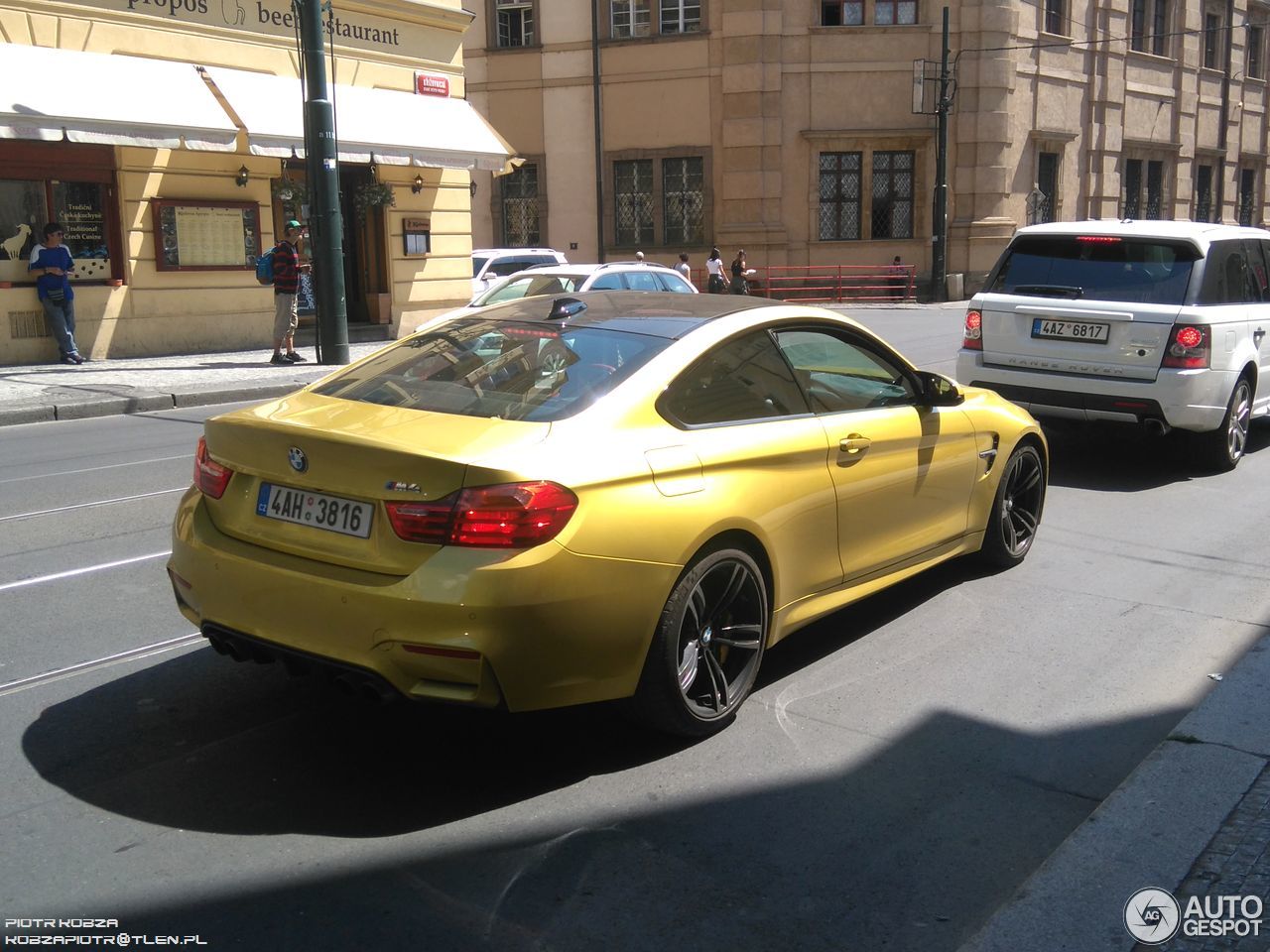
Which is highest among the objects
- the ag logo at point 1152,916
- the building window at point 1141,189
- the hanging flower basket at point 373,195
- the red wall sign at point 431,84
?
the red wall sign at point 431,84

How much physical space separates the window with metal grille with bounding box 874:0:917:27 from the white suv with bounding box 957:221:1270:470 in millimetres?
28361

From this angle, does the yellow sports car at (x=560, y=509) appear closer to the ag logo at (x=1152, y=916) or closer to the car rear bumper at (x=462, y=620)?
the car rear bumper at (x=462, y=620)

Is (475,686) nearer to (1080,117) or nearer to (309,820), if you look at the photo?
(309,820)

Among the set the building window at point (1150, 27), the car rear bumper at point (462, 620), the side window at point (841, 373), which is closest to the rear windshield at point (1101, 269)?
the side window at point (841, 373)

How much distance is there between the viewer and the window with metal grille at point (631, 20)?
3638cm

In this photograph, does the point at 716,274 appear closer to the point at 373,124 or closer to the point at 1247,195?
the point at 373,124

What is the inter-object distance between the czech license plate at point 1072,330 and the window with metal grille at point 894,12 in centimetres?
2922

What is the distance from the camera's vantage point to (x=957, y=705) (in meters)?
4.89

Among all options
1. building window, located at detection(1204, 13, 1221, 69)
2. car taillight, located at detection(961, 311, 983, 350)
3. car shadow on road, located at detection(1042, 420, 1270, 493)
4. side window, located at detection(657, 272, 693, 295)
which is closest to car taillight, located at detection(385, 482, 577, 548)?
car shadow on road, located at detection(1042, 420, 1270, 493)

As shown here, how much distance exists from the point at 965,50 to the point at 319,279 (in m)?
25.4

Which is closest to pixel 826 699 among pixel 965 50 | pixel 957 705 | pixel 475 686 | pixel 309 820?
pixel 957 705

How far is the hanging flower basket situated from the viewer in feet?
69.7

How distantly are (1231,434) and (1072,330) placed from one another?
1.57 meters

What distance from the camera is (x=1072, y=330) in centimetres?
939
